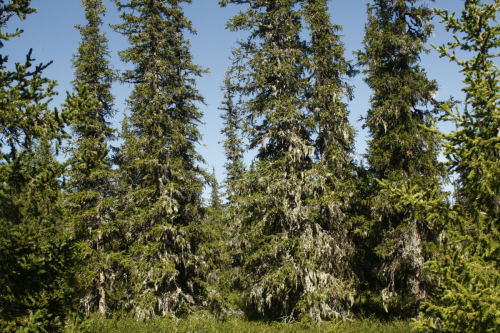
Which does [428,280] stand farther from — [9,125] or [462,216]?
[9,125]

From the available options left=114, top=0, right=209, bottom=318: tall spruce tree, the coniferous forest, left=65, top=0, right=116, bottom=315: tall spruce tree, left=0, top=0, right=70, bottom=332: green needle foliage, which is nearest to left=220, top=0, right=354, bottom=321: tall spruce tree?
the coniferous forest

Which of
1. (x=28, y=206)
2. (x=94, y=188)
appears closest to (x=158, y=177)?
(x=94, y=188)

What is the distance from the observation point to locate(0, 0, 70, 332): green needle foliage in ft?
17.0

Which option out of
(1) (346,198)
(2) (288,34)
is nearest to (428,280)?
(1) (346,198)

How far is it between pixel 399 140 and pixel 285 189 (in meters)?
4.89

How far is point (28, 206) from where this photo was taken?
5.45m

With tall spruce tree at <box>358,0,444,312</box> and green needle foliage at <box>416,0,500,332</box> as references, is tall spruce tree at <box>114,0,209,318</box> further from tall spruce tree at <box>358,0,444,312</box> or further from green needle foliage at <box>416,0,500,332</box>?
green needle foliage at <box>416,0,500,332</box>

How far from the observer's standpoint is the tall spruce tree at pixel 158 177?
A: 13.4 m

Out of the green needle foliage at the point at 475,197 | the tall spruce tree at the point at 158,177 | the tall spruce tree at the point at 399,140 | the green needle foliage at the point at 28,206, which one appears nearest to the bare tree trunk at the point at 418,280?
the tall spruce tree at the point at 399,140

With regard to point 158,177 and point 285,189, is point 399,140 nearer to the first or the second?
point 285,189

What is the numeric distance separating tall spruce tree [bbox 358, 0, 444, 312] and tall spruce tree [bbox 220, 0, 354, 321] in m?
1.63

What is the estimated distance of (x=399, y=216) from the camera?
13.4 metres

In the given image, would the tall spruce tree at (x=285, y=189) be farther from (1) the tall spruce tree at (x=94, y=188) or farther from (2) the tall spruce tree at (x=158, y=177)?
(1) the tall spruce tree at (x=94, y=188)

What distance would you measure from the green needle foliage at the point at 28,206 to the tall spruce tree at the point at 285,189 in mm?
8026
